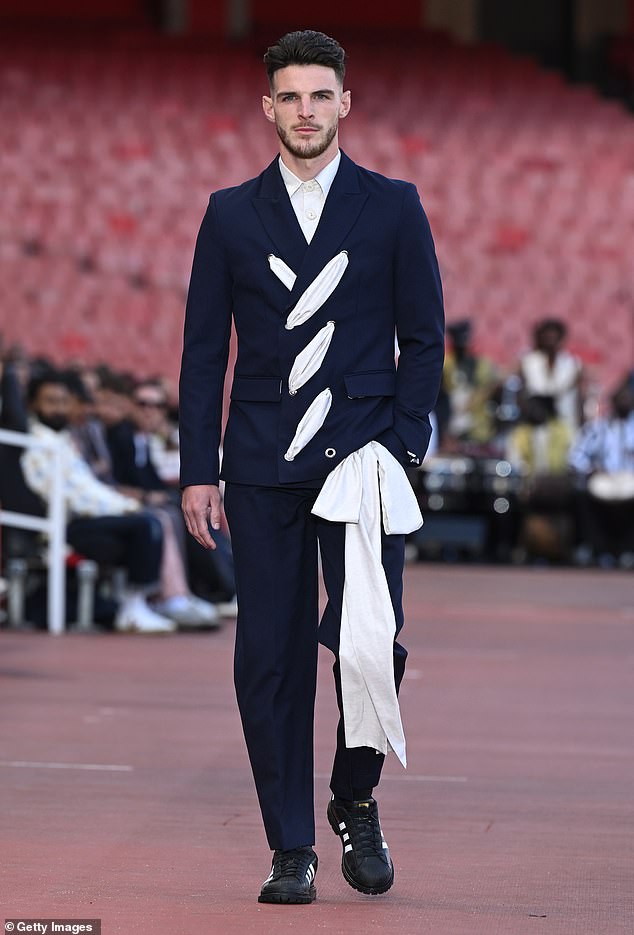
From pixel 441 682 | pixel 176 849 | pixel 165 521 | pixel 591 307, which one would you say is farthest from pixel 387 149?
pixel 176 849

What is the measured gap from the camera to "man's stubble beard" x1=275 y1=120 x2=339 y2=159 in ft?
11.7

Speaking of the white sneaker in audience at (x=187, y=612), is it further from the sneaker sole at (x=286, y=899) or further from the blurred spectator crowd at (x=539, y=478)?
the sneaker sole at (x=286, y=899)

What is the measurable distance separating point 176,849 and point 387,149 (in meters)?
16.2

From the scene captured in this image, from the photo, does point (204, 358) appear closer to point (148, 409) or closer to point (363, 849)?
point (363, 849)

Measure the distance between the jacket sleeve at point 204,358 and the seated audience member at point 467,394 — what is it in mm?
11174

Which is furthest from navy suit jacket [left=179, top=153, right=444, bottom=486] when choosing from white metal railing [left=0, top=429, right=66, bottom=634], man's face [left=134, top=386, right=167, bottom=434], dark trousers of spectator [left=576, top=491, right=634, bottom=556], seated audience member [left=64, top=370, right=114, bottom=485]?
dark trousers of spectator [left=576, top=491, right=634, bottom=556]

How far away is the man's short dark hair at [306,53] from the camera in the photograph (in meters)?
3.52

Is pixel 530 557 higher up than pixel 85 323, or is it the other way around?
pixel 85 323

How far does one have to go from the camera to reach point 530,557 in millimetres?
14422

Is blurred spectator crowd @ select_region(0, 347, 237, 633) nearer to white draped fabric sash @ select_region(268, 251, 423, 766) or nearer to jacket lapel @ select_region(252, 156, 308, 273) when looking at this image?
jacket lapel @ select_region(252, 156, 308, 273)

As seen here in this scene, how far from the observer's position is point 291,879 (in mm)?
3566

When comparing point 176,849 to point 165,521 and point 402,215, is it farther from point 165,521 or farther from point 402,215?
point 165,521

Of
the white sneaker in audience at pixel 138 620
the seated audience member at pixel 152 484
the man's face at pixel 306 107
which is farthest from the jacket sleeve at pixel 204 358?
the seated audience member at pixel 152 484

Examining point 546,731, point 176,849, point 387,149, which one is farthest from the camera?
point 387,149
